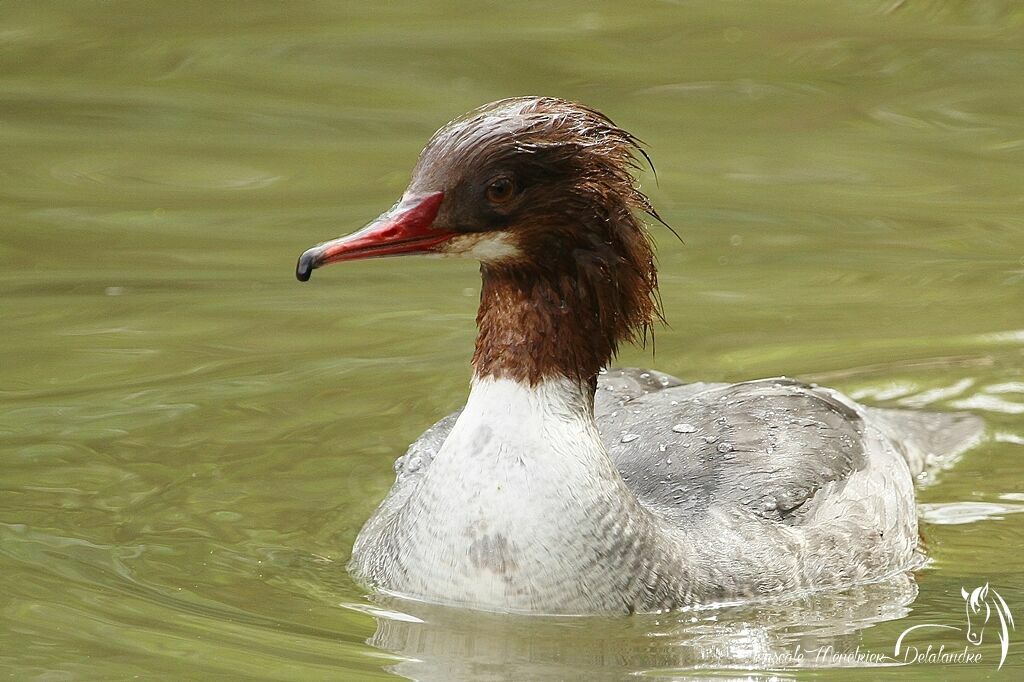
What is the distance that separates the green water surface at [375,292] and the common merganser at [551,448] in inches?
5.7

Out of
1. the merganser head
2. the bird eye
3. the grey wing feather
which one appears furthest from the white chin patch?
the grey wing feather

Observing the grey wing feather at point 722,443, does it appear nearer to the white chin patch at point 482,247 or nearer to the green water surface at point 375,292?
the green water surface at point 375,292

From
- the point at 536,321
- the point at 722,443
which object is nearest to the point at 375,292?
the point at 722,443

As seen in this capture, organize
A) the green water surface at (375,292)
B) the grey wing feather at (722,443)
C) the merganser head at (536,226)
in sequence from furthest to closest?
the grey wing feather at (722,443), the green water surface at (375,292), the merganser head at (536,226)

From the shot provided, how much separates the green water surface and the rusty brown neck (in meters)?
0.87

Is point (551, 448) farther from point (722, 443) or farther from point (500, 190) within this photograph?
point (722, 443)

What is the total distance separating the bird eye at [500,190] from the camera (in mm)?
6477

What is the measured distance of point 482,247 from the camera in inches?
259

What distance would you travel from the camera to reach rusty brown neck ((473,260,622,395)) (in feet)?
22.0

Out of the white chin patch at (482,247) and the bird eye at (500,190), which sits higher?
the bird eye at (500,190)

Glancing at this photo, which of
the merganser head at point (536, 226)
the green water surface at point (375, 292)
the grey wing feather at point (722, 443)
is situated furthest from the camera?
the grey wing feather at point (722, 443)

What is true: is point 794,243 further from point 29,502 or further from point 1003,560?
point 29,502

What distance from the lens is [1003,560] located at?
295 inches

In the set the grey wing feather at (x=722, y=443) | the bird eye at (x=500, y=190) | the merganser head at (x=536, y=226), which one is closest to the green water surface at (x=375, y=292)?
the grey wing feather at (x=722, y=443)
